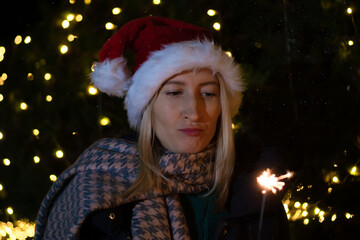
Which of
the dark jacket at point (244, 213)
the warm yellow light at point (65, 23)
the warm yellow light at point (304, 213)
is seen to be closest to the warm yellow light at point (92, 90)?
the warm yellow light at point (65, 23)

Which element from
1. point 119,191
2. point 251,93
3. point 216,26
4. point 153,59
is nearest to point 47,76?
point 153,59

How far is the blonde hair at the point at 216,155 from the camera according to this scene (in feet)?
4.23

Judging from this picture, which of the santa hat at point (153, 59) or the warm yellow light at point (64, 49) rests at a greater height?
the warm yellow light at point (64, 49)

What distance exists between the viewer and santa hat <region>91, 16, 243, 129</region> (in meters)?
1.28

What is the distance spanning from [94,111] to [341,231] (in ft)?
4.14

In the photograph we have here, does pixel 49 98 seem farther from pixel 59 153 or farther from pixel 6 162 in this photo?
Answer: pixel 6 162

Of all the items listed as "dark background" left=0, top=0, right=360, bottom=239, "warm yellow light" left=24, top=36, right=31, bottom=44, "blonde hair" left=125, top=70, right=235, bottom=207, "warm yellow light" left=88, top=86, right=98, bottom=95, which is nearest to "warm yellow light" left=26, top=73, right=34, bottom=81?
"dark background" left=0, top=0, right=360, bottom=239

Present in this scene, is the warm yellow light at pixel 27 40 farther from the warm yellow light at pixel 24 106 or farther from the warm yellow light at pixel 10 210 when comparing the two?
the warm yellow light at pixel 10 210

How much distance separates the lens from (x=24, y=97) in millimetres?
1564

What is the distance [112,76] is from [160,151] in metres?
0.30

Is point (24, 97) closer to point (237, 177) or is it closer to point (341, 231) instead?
point (237, 177)

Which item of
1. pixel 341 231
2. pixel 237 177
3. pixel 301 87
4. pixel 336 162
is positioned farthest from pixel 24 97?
pixel 341 231

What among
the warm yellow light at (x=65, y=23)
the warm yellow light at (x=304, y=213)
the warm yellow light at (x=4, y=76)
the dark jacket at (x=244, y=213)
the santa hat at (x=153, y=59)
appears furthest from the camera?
the warm yellow light at (x=304, y=213)

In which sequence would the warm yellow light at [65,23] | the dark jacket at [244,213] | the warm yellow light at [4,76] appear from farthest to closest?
the warm yellow light at [4,76], the warm yellow light at [65,23], the dark jacket at [244,213]
